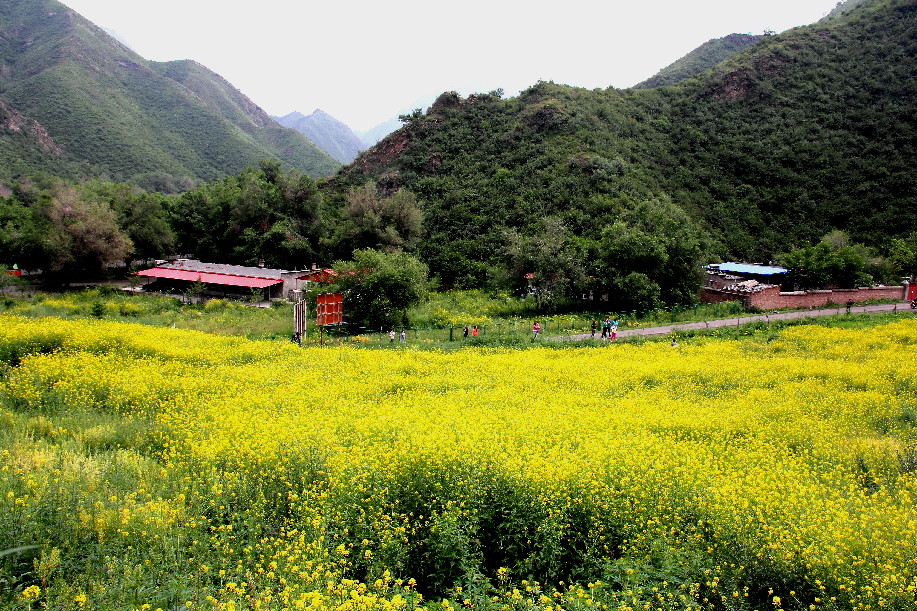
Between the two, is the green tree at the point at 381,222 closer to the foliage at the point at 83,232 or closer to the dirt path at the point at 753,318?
the foliage at the point at 83,232

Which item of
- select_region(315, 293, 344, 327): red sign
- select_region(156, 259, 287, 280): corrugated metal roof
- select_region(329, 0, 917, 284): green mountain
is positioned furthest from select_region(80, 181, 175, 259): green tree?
select_region(315, 293, 344, 327): red sign

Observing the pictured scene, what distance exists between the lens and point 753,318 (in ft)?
91.5

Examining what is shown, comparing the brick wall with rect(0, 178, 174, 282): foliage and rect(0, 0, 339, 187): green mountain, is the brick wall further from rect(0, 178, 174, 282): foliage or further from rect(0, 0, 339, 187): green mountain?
rect(0, 0, 339, 187): green mountain

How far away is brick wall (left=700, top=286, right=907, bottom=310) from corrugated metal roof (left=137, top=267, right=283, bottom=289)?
30067 mm

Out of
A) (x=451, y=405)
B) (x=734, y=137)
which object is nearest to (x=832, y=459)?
(x=451, y=405)

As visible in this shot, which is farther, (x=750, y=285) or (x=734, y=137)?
(x=734, y=137)

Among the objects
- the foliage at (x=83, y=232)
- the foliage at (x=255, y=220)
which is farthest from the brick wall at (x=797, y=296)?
the foliage at (x=83, y=232)

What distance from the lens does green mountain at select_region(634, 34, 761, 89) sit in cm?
7600

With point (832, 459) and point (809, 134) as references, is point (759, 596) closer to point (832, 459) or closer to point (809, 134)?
point (832, 459)

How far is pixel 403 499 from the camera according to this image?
7.99 metres

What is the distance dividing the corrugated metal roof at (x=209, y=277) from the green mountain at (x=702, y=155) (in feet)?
42.0

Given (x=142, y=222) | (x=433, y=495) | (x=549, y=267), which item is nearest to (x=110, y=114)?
(x=142, y=222)

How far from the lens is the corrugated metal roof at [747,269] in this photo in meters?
35.6

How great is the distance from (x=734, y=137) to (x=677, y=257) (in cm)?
2908
